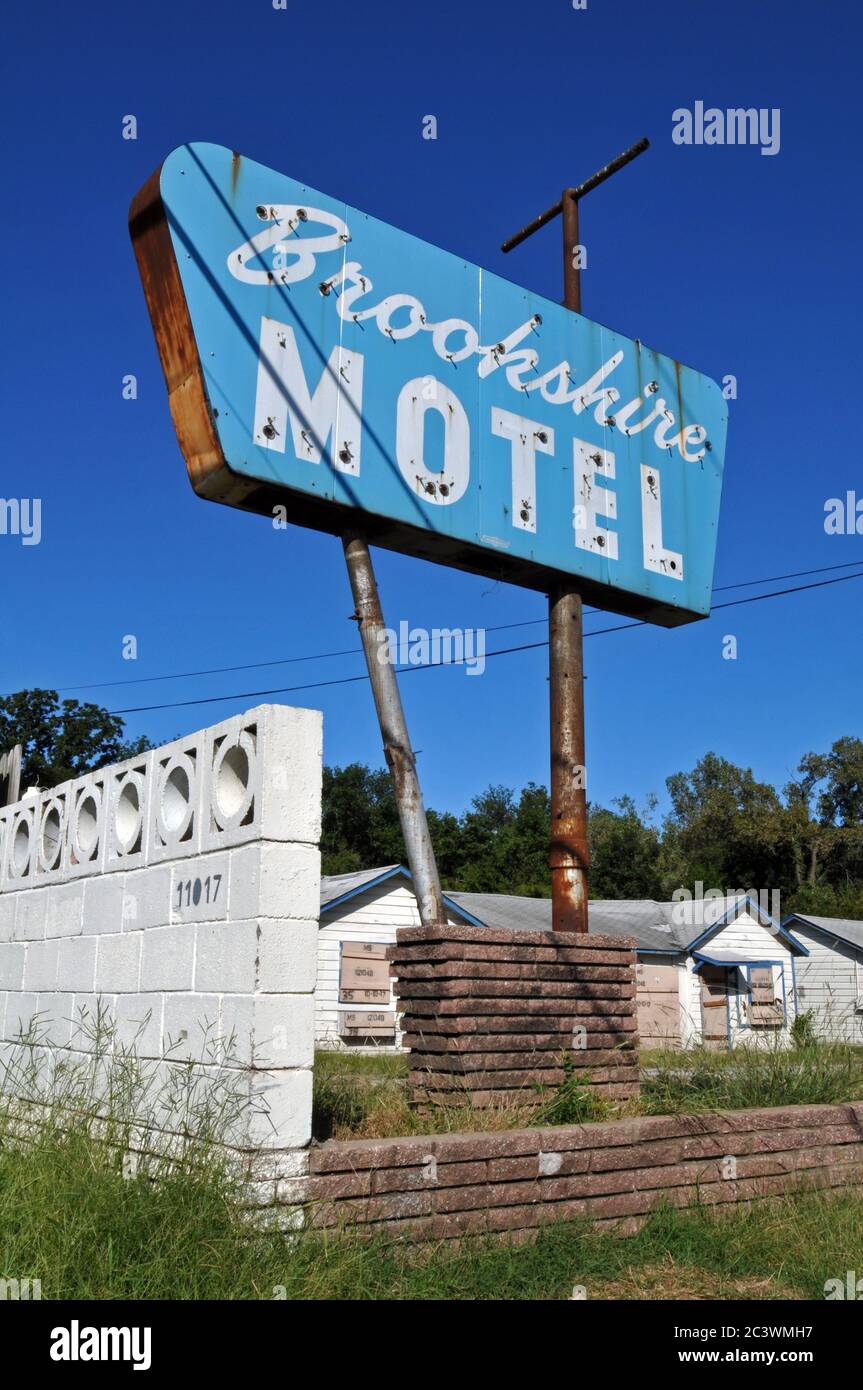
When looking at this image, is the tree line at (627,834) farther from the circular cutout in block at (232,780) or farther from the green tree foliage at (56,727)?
the circular cutout in block at (232,780)

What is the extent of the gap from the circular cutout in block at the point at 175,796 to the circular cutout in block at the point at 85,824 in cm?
104

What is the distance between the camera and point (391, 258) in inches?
288

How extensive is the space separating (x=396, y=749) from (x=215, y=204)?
3.25 m

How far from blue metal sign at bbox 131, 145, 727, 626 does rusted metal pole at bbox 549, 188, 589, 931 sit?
0.31m

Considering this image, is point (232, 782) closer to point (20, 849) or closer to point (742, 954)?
point (20, 849)

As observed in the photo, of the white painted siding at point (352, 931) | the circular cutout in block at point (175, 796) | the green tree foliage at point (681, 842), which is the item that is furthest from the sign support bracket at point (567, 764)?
the green tree foliage at point (681, 842)

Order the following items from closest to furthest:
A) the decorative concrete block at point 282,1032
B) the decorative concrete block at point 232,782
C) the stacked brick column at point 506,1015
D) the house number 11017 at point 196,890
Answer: the decorative concrete block at point 282,1032 < the decorative concrete block at point 232,782 < the house number 11017 at point 196,890 < the stacked brick column at point 506,1015

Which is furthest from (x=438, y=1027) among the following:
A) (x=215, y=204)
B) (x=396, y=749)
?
(x=215, y=204)

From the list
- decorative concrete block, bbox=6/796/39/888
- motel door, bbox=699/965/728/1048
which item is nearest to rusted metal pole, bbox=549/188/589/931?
decorative concrete block, bbox=6/796/39/888

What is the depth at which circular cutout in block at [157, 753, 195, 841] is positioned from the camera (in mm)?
5723

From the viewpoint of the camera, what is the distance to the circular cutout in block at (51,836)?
734 cm

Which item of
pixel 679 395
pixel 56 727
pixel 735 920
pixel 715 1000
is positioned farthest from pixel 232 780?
pixel 56 727

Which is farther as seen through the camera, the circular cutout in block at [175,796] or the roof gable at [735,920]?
the roof gable at [735,920]
